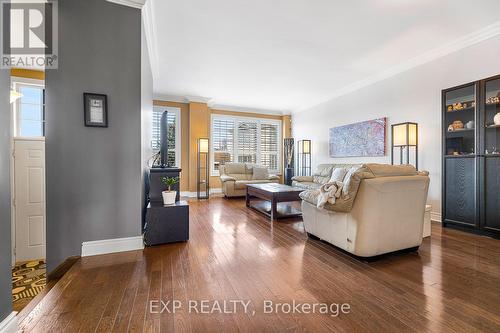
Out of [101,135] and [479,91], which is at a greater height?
[479,91]

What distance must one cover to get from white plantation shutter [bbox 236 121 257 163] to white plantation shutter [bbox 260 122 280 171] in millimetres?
278

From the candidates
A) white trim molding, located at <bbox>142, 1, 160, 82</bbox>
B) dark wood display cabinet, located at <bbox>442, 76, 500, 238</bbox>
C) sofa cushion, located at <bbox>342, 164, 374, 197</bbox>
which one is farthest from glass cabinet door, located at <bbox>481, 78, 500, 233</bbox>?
white trim molding, located at <bbox>142, 1, 160, 82</bbox>

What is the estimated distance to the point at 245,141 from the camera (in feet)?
24.2

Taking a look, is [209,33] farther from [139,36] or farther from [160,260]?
[160,260]

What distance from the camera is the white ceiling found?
2.61m

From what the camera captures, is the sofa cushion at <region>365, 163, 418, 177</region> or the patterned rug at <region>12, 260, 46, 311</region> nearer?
the patterned rug at <region>12, 260, 46, 311</region>

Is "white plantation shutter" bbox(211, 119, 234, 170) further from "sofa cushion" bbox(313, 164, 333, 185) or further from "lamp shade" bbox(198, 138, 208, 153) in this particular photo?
"sofa cushion" bbox(313, 164, 333, 185)

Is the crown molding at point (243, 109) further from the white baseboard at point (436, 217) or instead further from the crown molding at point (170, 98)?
the white baseboard at point (436, 217)

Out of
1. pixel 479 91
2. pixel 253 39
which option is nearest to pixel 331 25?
pixel 253 39

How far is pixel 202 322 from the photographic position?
1.33 meters

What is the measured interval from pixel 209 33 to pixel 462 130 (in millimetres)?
3938

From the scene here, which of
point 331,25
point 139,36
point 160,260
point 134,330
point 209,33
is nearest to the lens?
point 134,330

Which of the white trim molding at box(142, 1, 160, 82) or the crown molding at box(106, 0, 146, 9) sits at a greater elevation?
the white trim molding at box(142, 1, 160, 82)

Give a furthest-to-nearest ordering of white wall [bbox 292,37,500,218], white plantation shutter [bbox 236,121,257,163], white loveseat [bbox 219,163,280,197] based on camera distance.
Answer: white plantation shutter [bbox 236,121,257,163] → white loveseat [bbox 219,163,280,197] → white wall [bbox 292,37,500,218]
